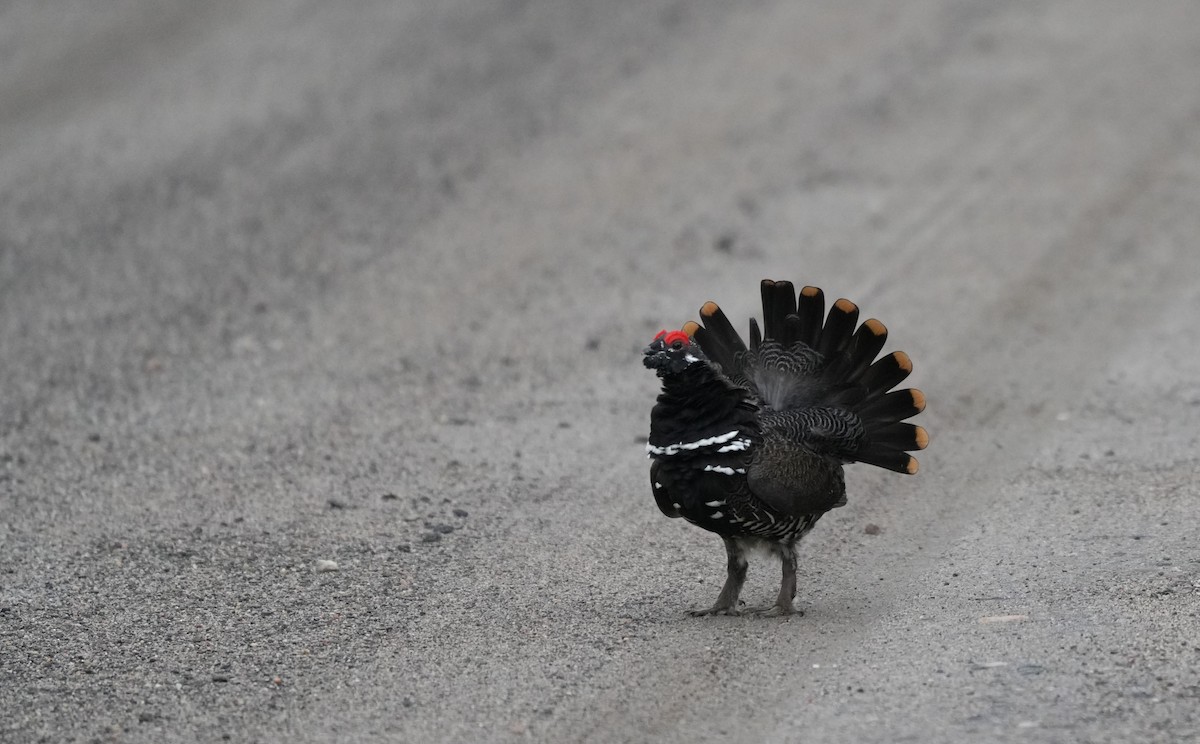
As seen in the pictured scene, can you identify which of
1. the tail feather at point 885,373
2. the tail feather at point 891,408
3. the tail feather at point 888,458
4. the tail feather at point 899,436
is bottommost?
the tail feather at point 888,458

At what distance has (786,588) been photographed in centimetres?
640

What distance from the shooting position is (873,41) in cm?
1641

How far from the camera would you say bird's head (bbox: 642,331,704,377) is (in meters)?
5.96

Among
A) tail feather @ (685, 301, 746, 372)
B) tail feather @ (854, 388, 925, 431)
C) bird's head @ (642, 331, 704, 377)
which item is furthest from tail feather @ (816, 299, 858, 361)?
bird's head @ (642, 331, 704, 377)

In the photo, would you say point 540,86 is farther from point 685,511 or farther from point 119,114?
point 685,511

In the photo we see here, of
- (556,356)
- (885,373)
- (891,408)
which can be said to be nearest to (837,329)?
(885,373)

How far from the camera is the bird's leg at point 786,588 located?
6359 millimetres

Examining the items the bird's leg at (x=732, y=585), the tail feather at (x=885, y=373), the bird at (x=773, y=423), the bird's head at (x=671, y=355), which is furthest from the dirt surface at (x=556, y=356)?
the bird's head at (x=671, y=355)

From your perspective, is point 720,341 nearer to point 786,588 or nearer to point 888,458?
point 888,458

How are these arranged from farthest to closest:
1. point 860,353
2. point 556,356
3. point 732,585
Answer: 1. point 556,356
2. point 860,353
3. point 732,585

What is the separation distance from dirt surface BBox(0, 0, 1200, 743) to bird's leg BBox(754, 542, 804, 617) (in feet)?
0.66

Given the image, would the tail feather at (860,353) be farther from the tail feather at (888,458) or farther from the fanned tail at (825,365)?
the tail feather at (888,458)

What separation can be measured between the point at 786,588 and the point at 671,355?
1.29m

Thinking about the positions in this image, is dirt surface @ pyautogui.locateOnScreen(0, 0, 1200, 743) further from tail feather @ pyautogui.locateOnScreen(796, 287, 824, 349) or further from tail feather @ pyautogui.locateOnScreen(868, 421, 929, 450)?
tail feather @ pyautogui.locateOnScreen(796, 287, 824, 349)
